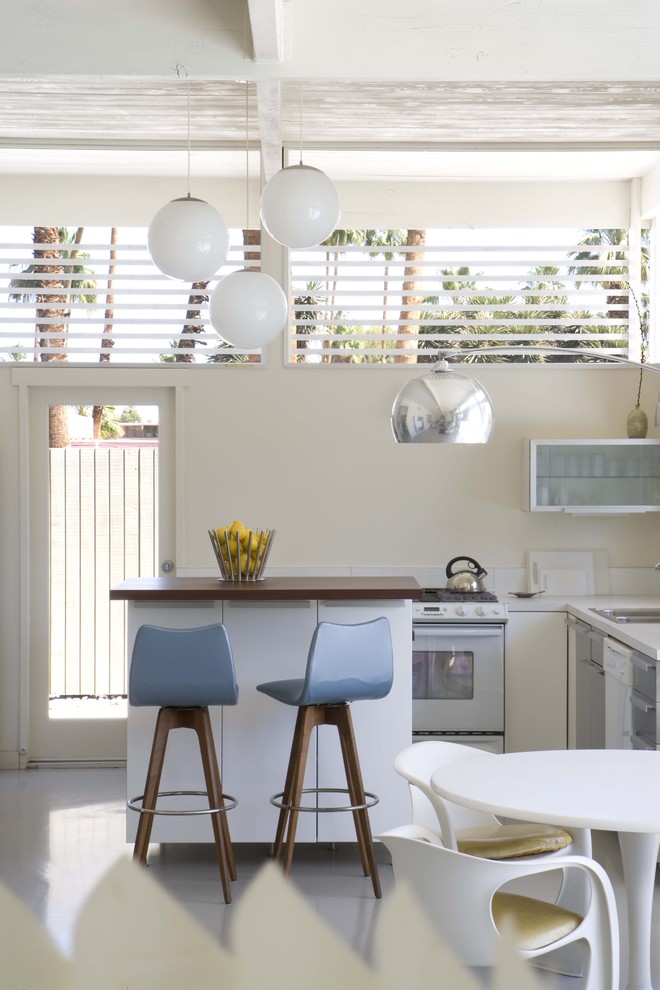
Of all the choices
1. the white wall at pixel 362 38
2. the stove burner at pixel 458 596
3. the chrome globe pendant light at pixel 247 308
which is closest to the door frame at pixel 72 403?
the stove burner at pixel 458 596

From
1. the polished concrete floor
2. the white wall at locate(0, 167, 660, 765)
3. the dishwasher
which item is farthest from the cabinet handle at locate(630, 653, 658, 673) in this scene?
the white wall at locate(0, 167, 660, 765)

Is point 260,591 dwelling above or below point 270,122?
below

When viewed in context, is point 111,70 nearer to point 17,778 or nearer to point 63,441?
point 63,441

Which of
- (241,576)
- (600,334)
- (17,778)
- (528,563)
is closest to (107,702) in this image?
(17,778)

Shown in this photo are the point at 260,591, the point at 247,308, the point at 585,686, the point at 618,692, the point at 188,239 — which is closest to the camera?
the point at 188,239

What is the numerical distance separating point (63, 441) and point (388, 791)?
9.74 feet

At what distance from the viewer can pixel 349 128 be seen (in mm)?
5430

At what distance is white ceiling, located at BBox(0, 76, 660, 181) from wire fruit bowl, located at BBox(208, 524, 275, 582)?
182 cm

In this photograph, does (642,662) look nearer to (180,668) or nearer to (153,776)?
(180,668)

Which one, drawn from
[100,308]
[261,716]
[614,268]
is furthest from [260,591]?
[614,268]

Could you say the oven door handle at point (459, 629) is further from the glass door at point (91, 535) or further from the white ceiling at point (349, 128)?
the white ceiling at point (349, 128)

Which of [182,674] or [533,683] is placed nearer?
[182,674]

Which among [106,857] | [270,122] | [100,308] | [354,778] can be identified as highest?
[270,122]

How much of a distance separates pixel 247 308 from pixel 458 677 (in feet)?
8.53
